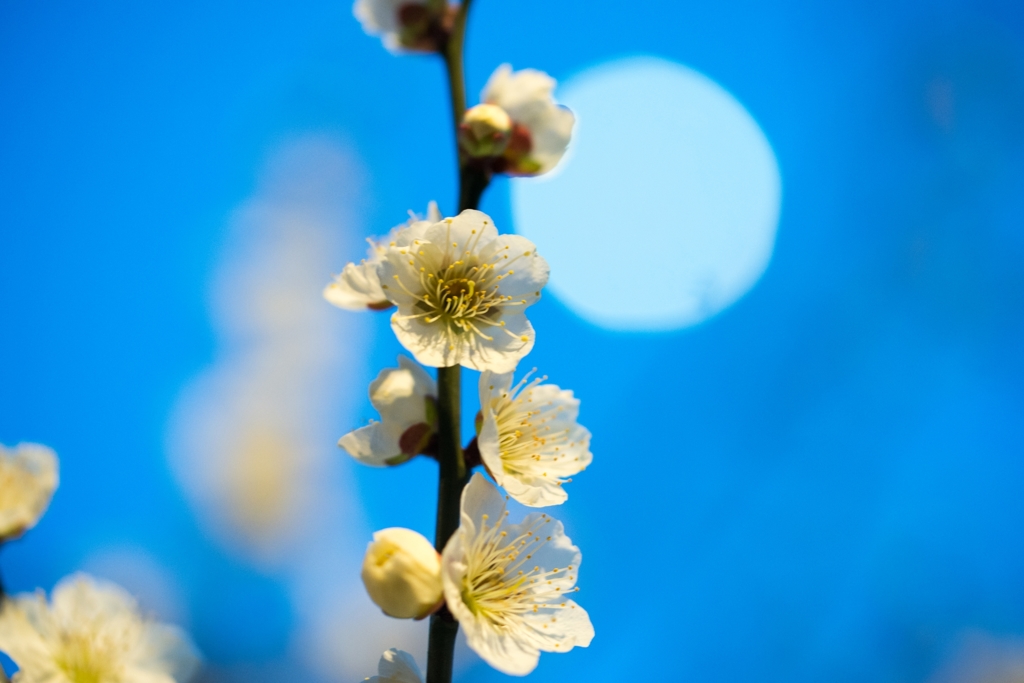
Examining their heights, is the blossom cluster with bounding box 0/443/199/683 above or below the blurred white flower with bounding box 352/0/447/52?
below

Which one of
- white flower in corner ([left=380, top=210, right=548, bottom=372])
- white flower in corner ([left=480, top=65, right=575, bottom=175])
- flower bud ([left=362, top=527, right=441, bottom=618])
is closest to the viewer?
flower bud ([left=362, top=527, right=441, bottom=618])

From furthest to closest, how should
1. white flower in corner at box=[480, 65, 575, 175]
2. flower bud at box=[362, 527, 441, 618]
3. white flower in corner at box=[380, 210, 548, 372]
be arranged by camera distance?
white flower in corner at box=[480, 65, 575, 175]
white flower in corner at box=[380, 210, 548, 372]
flower bud at box=[362, 527, 441, 618]

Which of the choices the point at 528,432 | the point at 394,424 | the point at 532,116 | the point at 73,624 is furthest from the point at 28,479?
the point at 532,116

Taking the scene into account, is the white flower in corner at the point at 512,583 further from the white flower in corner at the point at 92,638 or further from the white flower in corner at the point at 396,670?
the white flower in corner at the point at 92,638

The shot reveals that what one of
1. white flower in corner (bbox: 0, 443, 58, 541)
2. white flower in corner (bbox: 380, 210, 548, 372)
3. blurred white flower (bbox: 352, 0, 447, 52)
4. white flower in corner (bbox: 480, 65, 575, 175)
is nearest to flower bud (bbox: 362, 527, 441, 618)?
white flower in corner (bbox: 380, 210, 548, 372)

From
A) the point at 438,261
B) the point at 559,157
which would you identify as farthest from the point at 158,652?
the point at 559,157

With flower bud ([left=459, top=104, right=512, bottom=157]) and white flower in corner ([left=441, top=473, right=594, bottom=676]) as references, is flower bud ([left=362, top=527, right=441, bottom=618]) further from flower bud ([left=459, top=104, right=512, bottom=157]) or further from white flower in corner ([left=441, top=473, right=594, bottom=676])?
flower bud ([left=459, top=104, right=512, bottom=157])

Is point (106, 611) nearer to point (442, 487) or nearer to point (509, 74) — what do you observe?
point (442, 487)
